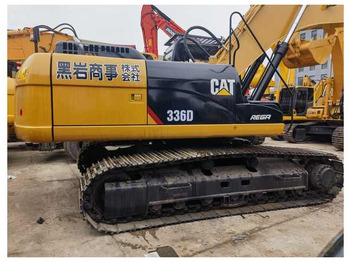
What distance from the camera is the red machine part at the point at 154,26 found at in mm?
13062

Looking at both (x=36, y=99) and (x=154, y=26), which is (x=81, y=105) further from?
(x=154, y=26)

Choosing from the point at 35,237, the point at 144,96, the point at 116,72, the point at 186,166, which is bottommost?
the point at 35,237

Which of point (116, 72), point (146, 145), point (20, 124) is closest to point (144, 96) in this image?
point (116, 72)

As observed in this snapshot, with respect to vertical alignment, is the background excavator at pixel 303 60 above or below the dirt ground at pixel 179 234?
above

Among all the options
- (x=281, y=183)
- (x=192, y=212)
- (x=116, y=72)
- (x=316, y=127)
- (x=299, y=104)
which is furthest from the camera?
(x=299, y=104)

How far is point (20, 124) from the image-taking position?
130 inches

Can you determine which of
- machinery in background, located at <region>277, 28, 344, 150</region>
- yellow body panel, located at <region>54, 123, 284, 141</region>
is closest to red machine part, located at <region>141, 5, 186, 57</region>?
machinery in background, located at <region>277, 28, 344, 150</region>

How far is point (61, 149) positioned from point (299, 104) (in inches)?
399

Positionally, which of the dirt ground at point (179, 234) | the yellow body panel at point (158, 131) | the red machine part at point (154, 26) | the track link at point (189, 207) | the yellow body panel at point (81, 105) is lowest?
the dirt ground at point (179, 234)

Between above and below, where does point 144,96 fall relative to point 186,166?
above

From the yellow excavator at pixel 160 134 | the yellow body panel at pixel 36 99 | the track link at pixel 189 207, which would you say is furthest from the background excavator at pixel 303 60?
the yellow body panel at pixel 36 99

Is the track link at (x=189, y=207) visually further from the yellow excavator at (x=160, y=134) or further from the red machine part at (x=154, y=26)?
the red machine part at (x=154, y=26)

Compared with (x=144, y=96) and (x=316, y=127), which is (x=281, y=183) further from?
(x=316, y=127)

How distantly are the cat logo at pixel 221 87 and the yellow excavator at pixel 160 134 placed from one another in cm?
1
